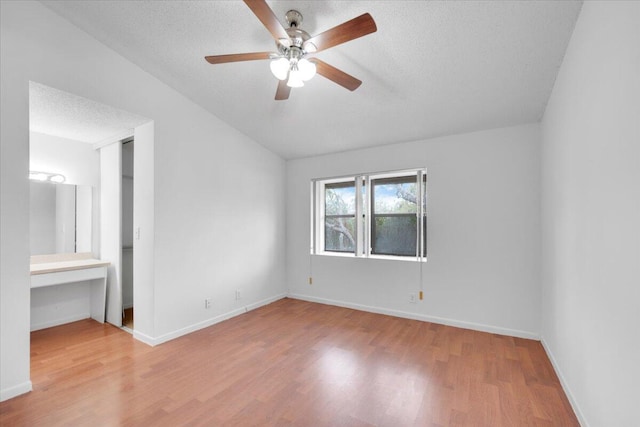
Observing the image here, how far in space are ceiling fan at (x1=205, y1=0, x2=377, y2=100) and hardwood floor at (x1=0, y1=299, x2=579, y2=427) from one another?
2.32 m

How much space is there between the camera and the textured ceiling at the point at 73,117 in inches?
100

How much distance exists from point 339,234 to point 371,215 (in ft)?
2.08

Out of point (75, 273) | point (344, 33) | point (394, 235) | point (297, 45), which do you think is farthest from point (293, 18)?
point (75, 273)

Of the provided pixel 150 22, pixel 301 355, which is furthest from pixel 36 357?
pixel 150 22

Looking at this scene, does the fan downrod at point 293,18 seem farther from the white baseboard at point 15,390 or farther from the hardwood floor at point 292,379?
the white baseboard at point 15,390

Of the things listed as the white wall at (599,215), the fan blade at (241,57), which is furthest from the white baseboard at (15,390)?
the white wall at (599,215)

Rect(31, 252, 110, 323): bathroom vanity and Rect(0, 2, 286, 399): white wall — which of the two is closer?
Rect(0, 2, 286, 399): white wall

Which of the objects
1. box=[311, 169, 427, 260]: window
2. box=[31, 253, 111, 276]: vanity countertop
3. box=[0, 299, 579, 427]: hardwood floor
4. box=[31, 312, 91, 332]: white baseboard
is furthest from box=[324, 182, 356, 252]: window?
box=[31, 312, 91, 332]: white baseboard

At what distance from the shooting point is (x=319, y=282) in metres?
4.58

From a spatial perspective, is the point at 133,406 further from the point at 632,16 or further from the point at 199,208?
the point at 632,16

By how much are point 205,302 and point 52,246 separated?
200 centimetres

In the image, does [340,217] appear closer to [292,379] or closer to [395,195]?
[395,195]

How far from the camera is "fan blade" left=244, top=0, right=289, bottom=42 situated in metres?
1.53

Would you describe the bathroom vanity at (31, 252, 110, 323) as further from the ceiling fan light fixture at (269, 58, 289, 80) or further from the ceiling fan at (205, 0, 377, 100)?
the ceiling fan light fixture at (269, 58, 289, 80)
